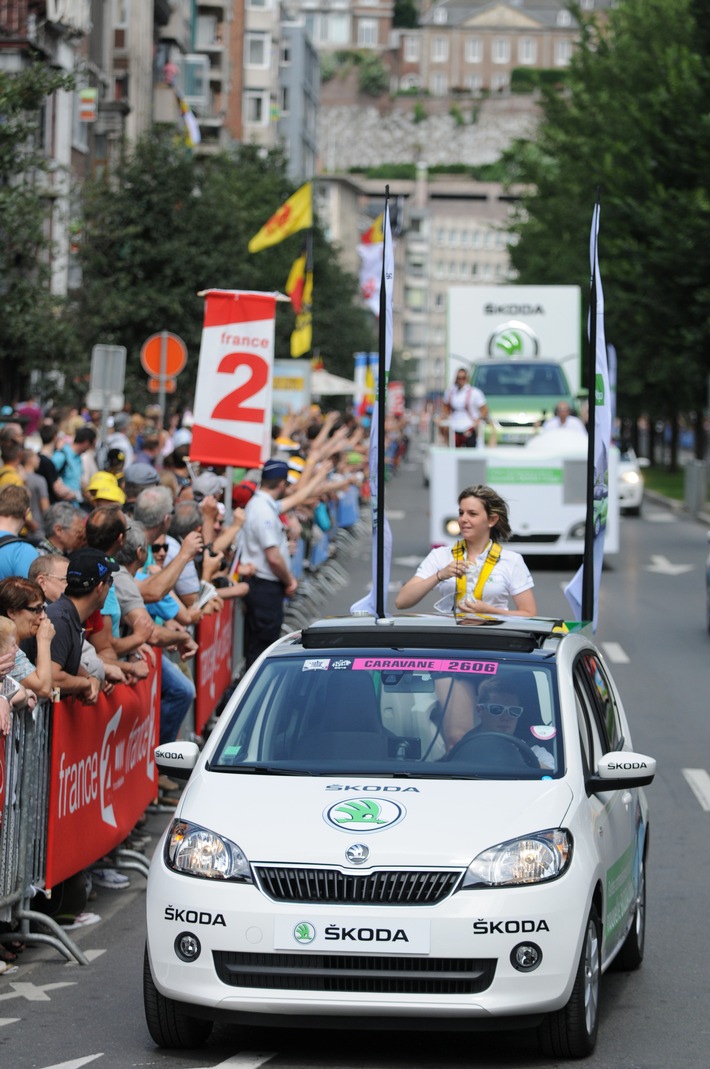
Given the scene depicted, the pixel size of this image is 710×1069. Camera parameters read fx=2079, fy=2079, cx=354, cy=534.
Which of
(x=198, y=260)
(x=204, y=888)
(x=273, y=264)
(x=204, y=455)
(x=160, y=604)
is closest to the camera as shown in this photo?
(x=204, y=888)

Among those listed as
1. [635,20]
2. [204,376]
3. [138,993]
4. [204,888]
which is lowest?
[138,993]

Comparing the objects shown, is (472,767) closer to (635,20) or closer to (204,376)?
(204,376)

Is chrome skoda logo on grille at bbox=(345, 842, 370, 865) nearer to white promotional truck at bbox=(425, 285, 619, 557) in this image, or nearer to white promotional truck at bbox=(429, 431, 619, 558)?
white promotional truck at bbox=(425, 285, 619, 557)

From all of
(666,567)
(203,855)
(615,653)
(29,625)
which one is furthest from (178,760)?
(666,567)

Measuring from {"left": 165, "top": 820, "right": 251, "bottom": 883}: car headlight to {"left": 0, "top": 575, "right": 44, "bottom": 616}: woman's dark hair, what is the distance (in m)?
1.88

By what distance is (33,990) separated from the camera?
809cm

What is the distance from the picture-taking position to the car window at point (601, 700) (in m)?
8.09

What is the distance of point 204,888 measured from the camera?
6.73 metres

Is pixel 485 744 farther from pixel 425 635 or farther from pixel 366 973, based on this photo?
pixel 366 973

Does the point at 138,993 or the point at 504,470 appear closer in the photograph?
the point at 138,993

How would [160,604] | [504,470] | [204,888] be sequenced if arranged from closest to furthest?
[204,888] < [160,604] < [504,470]

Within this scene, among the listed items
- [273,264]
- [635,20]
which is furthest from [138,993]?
[273,264]

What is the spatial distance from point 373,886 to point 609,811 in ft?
4.29

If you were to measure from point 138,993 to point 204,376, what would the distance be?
9.06 meters
